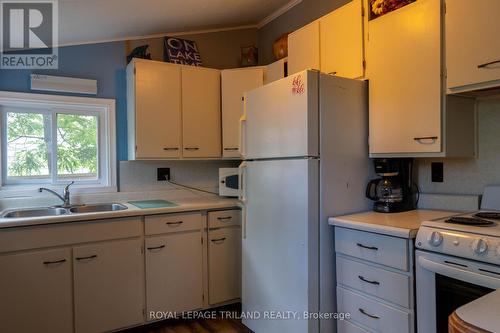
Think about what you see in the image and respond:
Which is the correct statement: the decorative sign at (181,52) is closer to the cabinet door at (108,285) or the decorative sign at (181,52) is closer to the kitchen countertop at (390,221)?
the cabinet door at (108,285)

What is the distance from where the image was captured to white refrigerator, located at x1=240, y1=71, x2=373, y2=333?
181cm

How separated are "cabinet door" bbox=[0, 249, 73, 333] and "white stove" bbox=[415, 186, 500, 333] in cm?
202

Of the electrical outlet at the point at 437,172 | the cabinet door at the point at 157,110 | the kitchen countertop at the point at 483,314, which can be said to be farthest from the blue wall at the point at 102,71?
the kitchen countertop at the point at 483,314

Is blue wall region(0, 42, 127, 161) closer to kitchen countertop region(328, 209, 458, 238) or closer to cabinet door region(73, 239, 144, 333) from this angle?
cabinet door region(73, 239, 144, 333)

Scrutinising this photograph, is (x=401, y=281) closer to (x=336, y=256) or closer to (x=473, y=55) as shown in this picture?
(x=336, y=256)

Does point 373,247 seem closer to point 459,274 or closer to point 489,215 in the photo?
point 459,274

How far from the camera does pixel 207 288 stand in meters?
2.59

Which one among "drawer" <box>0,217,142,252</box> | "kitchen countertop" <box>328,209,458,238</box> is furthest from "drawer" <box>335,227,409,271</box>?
"drawer" <box>0,217,142,252</box>

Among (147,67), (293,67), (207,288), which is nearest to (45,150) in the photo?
(147,67)

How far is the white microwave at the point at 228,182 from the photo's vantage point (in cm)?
295

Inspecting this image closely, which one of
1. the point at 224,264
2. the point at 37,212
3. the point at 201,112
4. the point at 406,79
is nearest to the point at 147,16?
the point at 201,112

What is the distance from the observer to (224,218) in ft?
8.68

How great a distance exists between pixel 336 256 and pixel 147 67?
78.6 inches

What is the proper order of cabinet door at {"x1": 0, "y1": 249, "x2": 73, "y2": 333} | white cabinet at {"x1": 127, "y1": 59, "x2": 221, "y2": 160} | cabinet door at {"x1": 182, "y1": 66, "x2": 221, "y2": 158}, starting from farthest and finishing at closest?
cabinet door at {"x1": 182, "y1": 66, "x2": 221, "y2": 158} < white cabinet at {"x1": 127, "y1": 59, "x2": 221, "y2": 160} < cabinet door at {"x1": 0, "y1": 249, "x2": 73, "y2": 333}
